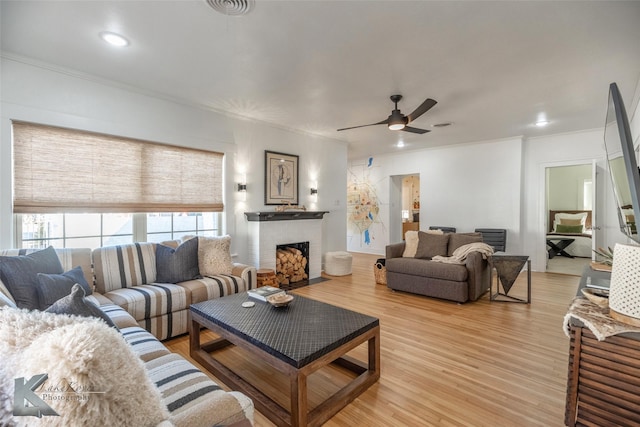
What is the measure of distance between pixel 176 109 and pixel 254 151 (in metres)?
1.21

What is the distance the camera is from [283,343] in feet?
5.56

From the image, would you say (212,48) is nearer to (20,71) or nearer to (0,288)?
(20,71)

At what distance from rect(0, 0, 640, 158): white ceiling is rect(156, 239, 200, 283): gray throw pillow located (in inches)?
71.6

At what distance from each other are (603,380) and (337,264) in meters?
4.28

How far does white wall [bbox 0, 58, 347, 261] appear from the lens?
2646mm

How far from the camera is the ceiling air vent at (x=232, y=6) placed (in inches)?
74.1

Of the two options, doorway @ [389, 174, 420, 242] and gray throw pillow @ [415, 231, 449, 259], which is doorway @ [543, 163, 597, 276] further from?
gray throw pillow @ [415, 231, 449, 259]

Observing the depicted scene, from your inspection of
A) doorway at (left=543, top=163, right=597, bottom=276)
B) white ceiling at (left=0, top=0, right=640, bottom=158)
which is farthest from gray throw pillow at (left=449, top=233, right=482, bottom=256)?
doorway at (left=543, top=163, right=597, bottom=276)

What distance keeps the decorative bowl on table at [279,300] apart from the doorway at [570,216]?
21.5 ft

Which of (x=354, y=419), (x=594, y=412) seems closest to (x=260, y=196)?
(x=354, y=419)

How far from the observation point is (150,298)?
8.49 feet

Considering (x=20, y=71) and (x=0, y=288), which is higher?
(x=20, y=71)

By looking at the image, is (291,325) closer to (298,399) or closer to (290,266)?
(298,399)

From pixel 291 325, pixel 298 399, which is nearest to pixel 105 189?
pixel 291 325
